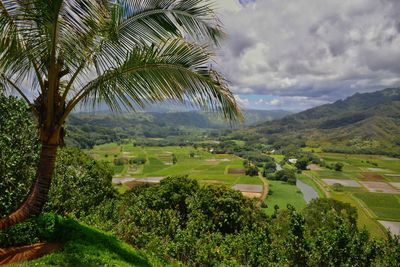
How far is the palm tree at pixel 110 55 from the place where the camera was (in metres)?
5.34

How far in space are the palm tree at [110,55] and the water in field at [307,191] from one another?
5976 centimetres

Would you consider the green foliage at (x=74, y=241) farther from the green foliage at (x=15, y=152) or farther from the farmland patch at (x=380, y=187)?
the farmland patch at (x=380, y=187)

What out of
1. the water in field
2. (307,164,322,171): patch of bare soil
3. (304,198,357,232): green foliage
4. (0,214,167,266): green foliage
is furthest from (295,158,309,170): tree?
(0,214,167,266): green foliage

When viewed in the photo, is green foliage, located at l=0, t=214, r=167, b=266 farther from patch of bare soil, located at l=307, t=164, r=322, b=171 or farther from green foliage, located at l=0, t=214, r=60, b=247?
patch of bare soil, located at l=307, t=164, r=322, b=171

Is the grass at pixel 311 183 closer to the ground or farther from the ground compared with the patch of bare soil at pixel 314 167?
farther from the ground

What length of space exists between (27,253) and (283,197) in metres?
59.4

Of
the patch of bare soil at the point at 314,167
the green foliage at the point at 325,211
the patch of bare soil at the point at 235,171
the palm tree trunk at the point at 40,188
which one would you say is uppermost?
the palm tree trunk at the point at 40,188

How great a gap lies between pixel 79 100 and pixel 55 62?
2.58 ft

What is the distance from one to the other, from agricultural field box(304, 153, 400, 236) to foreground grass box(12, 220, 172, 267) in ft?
137

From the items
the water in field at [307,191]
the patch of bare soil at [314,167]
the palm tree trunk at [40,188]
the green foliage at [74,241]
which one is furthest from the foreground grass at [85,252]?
the patch of bare soil at [314,167]

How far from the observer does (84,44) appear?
561cm

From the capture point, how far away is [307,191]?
70.1 m

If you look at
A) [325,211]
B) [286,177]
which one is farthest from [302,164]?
[325,211]

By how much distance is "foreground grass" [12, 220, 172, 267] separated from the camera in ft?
21.7
